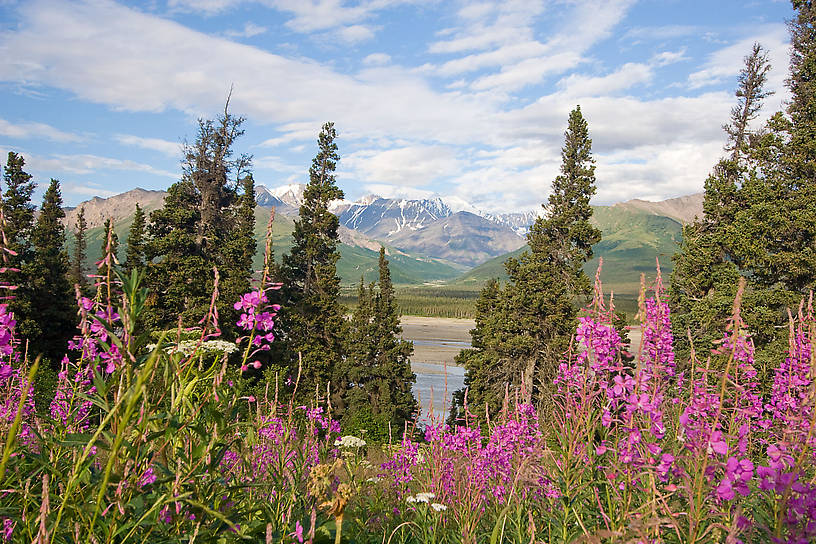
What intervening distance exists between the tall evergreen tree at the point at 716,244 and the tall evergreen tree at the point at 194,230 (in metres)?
22.1

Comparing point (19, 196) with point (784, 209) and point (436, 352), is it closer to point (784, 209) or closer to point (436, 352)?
point (784, 209)

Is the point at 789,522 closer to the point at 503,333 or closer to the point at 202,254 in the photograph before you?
the point at 503,333

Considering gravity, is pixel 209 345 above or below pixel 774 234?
below

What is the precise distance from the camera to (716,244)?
78.0ft

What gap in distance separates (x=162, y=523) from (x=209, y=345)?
A: 1.16 m

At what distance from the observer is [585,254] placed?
87.1ft

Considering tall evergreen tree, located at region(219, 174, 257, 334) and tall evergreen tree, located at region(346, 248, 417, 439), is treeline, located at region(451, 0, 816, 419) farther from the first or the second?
tall evergreen tree, located at region(219, 174, 257, 334)

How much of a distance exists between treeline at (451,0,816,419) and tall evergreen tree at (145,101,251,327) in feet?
49.5

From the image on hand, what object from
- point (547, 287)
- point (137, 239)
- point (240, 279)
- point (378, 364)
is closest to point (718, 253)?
point (547, 287)

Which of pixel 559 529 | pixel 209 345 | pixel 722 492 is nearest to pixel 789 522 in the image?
pixel 722 492

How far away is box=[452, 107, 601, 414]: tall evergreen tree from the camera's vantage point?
26.1 metres

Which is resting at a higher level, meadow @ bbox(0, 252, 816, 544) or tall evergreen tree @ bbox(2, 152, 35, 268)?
tall evergreen tree @ bbox(2, 152, 35, 268)

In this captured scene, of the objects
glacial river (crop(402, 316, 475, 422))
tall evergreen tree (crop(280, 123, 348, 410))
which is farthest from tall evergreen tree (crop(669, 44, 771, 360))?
tall evergreen tree (crop(280, 123, 348, 410))

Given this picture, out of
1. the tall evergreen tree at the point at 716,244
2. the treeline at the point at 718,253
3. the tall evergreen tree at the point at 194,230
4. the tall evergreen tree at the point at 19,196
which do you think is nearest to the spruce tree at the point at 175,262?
the tall evergreen tree at the point at 194,230
